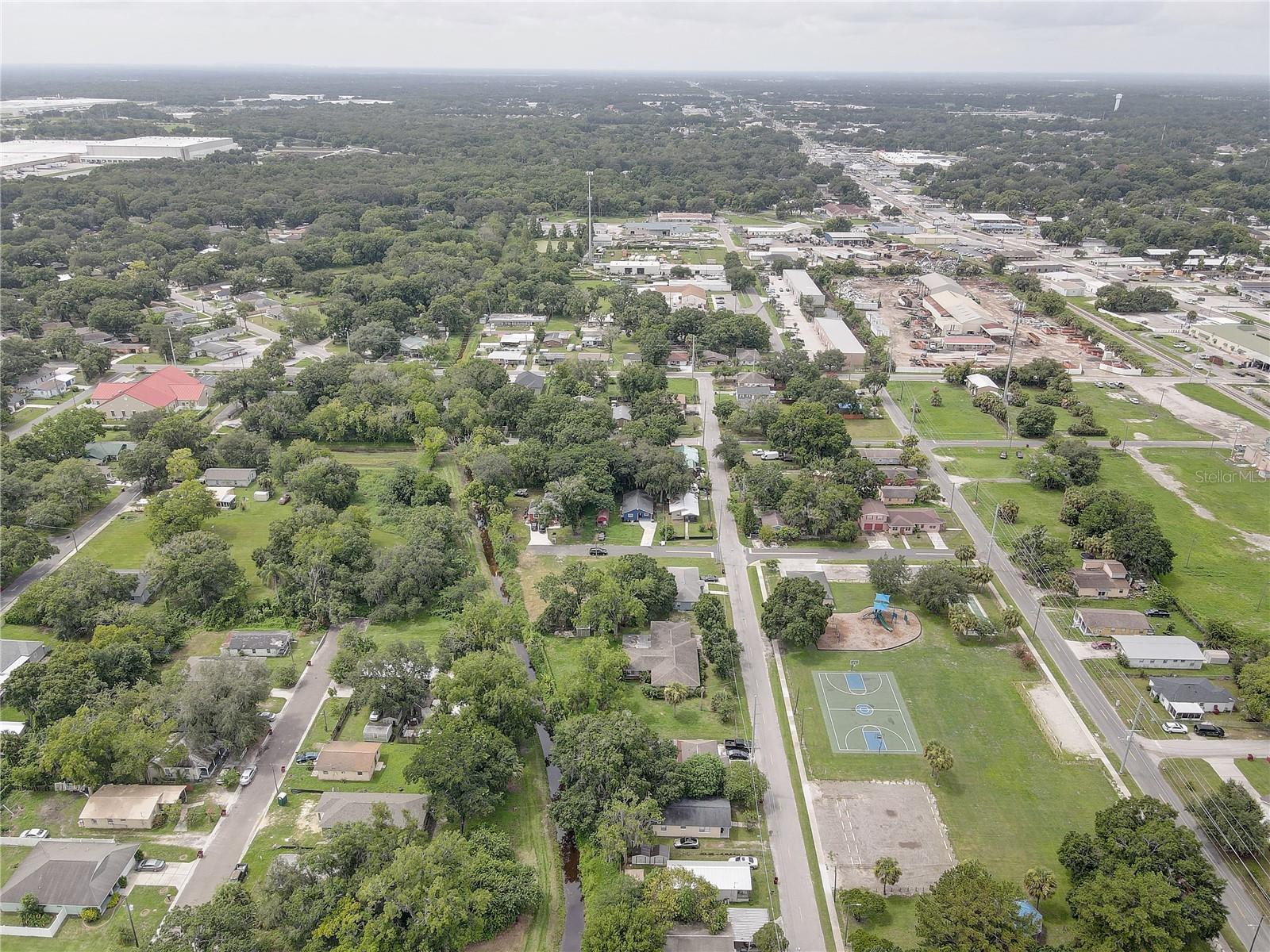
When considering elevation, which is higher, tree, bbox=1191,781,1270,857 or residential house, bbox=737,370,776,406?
residential house, bbox=737,370,776,406

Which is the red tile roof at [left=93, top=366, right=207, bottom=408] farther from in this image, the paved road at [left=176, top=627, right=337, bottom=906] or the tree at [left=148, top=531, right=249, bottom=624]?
the paved road at [left=176, top=627, right=337, bottom=906]

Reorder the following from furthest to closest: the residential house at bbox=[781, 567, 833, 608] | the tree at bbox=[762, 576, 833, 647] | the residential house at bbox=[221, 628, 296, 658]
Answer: the residential house at bbox=[781, 567, 833, 608] < the residential house at bbox=[221, 628, 296, 658] < the tree at bbox=[762, 576, 833, 647]

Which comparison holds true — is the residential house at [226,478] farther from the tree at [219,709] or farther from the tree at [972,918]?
the tree at [972,918]

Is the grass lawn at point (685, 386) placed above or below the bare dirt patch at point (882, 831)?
above

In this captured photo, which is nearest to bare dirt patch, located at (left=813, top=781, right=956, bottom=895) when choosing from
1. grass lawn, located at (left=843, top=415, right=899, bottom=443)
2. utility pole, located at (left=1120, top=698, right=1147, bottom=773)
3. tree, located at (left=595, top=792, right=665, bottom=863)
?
tree, located at (left=595, top=792, right=665, bottom=863)

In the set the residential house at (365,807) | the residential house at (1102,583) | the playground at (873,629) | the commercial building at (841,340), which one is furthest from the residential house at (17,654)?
the commercial building at (841,340)

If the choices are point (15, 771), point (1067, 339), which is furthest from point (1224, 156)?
point (15, 771)
